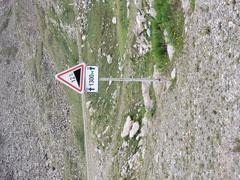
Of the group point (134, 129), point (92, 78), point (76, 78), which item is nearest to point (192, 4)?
point (92, 78)

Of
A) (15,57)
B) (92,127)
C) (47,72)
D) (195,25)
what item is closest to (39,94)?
(47,72)

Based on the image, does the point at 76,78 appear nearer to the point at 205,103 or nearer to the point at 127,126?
the point at 205,103

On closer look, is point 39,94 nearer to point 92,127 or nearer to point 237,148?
point 92,127

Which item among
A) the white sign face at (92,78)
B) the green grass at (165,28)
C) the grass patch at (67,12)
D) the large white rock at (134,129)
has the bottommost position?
the large white rock at (134,129)

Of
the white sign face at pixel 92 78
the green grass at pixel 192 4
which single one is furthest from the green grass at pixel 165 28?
the white sign face at pixel 92 78

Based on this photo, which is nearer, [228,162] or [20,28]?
[228,162]

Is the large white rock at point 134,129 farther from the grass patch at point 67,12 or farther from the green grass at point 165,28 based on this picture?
the grass patch at point 67,12

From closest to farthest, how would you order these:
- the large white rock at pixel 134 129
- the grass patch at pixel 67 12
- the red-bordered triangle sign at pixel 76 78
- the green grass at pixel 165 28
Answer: the red-bordered triangle sign at pixel 76 78 → the green grass at pixel 165 28 → the large white rock at pixel 134 129 → the grass patch at pixel 67 12
